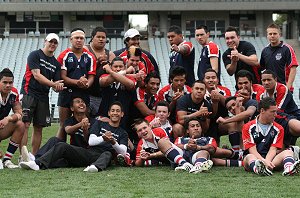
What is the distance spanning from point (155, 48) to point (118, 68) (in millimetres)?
23197

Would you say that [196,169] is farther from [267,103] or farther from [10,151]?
[10,151]

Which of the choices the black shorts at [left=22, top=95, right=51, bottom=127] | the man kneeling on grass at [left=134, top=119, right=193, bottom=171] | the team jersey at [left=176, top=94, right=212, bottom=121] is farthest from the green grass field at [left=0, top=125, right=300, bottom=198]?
the black shorts at [left=22, top=95, right=51, bottom=127]

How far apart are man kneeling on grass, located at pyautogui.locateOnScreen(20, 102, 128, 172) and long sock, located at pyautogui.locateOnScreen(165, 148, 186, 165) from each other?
66 cm

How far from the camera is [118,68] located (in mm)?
9180

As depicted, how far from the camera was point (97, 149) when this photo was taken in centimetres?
880

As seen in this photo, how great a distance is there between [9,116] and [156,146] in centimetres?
204

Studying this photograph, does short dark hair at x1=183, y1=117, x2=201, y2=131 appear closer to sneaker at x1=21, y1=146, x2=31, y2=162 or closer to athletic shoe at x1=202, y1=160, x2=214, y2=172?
athletic shoe at x1=202, y1=160, x2=214, y2=172

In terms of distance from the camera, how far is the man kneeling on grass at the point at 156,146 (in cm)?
838

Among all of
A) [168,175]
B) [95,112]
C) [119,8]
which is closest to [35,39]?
[119,8]

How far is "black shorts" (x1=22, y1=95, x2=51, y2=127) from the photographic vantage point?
30.9 feet

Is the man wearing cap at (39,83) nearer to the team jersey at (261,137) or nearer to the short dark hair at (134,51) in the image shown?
the short dark hair at (134,51)

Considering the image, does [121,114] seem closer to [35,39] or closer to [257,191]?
[257,191]

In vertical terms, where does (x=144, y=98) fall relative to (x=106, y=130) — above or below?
above

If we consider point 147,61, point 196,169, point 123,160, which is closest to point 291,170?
point 196,169
